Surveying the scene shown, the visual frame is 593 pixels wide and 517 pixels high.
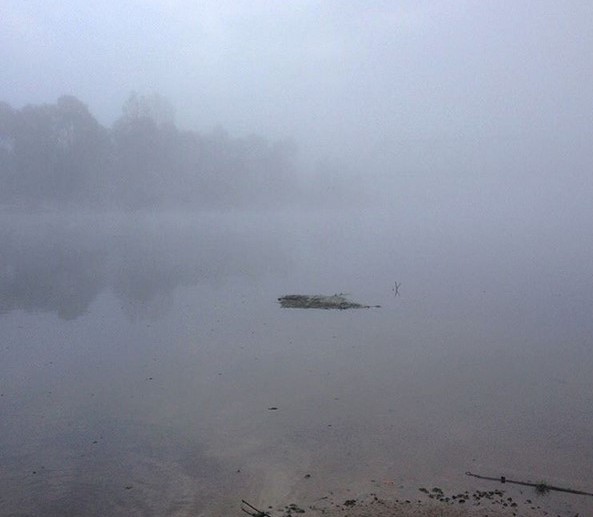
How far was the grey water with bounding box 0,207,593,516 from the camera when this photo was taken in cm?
1344

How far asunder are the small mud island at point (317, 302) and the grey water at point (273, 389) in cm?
101

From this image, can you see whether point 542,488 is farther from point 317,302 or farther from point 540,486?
point 317,302

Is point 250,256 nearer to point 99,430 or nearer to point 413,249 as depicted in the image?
point 413,249

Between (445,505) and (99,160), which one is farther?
(99,160)

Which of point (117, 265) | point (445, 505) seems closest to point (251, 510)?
point (445, 505)

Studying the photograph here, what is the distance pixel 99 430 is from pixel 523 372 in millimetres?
15766

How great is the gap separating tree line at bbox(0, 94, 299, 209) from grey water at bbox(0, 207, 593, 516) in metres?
99.9

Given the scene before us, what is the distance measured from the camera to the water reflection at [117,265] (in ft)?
119

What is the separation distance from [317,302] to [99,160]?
405ft

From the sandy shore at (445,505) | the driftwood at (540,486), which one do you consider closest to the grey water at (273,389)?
the driftwood at (540,486)

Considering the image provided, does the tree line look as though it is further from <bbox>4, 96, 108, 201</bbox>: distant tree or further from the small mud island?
the small mud island

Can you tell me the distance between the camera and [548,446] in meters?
15.4

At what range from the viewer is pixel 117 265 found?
52.5 metres

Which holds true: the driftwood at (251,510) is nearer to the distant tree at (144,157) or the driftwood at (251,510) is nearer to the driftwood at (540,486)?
the driftwood at (540,486)
